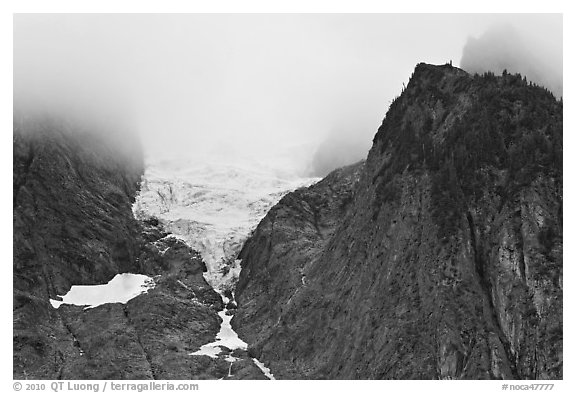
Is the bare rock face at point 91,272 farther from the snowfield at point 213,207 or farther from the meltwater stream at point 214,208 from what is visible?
the snowfield at point 213,207

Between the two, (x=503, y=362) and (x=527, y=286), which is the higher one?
(x=527, y=286)

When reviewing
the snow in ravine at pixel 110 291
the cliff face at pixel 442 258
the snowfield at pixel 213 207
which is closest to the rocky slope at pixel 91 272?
the snow in ravine at pixel 110 291

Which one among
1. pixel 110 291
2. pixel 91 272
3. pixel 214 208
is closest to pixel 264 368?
pixel 110 291

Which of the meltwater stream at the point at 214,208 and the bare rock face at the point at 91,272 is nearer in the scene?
the bare rock face at the point at 91,272

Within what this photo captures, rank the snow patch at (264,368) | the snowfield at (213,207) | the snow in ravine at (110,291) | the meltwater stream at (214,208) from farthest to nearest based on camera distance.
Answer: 1. the snowfield at (213,207)
2. the meltwater stream at (214,208)
3. the snow in ravine at (110,291)
4. the snow patch at (264,368)

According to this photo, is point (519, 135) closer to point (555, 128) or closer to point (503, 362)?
point (555, 128)
